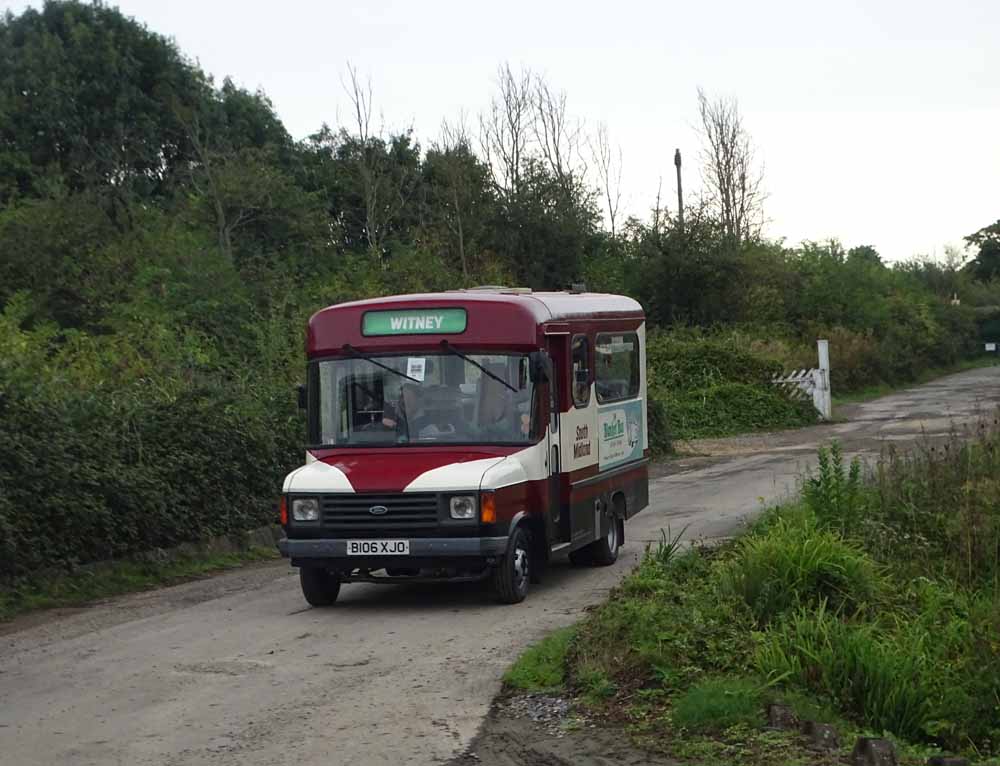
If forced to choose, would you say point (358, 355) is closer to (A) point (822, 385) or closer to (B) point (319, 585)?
(B) point (319, 585)

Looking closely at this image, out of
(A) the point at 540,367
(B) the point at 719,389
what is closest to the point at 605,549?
(A) the point at 540,367

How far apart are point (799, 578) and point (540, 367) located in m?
3.79

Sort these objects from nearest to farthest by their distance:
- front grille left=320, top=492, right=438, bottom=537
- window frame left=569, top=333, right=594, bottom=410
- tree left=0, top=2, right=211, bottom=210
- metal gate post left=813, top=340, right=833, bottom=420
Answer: front grille left=320, top=492, right=438, bottom=537 → window frame left=569, top=333, right=594, bottom=410 → metal gate post left=813, top=340, right=833, bottom=420 → tree left=0, top=2, right=211, bottom=210

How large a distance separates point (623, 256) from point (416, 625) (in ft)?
137

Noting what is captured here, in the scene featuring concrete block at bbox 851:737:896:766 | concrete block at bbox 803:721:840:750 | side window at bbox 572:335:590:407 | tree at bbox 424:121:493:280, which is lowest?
concrete block at bbox 803:721:840:750

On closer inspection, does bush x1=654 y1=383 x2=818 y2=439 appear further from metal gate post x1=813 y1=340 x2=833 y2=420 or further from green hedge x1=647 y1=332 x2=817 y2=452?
metal gate post x1=813 y1=340 x2=833 y2=420

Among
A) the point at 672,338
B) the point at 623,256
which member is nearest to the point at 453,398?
the point at 672,338

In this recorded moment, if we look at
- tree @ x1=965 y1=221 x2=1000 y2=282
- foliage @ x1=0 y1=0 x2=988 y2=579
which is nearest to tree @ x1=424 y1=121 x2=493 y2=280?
foliage @ x1=0 y1=0 x2=988 y2=579

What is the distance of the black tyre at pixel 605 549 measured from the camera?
52.0 ft

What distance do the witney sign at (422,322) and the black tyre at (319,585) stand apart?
2326 mm

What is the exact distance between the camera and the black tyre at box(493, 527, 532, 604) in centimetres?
1310

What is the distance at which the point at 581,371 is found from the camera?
49.2ft

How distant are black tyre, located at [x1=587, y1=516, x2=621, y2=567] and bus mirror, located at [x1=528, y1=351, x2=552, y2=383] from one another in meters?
2.85

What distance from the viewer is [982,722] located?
28.7ft
